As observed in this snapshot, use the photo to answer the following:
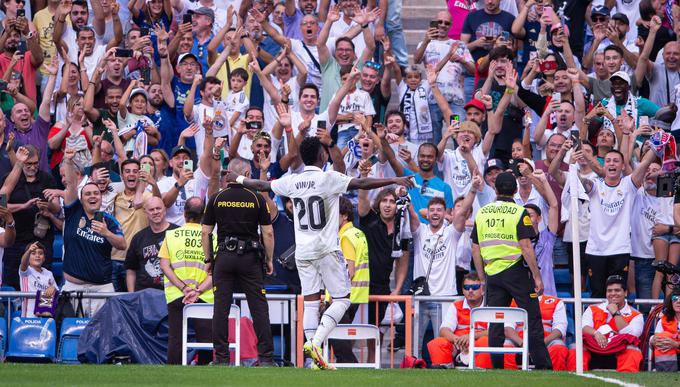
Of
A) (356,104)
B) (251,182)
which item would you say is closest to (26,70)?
(356,104)

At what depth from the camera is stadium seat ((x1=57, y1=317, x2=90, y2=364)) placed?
15.7m

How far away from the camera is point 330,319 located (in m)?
13.5

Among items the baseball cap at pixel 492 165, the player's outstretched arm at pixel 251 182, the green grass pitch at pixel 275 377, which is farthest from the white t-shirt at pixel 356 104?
the green grass pitch at pixel 275 377

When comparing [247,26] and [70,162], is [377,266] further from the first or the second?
[247,26]

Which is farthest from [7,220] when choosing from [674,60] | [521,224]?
[674,60]

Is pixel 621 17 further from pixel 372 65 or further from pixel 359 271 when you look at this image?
pixel 359 271

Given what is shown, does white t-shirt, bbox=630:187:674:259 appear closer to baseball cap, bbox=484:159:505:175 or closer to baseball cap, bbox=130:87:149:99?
baseball cap, bbox=484:159:505:175

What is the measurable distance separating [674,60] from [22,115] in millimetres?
9930

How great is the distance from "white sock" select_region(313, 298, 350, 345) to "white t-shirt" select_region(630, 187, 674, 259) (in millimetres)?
5430

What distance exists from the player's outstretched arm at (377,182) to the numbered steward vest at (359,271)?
209 cm

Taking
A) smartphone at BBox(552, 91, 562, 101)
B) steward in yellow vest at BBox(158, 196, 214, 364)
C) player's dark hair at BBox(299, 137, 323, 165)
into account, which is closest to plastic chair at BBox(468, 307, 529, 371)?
player's dark hair at BBox(299, 137, 323, 165)

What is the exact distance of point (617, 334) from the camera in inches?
607

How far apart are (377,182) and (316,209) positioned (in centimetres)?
84

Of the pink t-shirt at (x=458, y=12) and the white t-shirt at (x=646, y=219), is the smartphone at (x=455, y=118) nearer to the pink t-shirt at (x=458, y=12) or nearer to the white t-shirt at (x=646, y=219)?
the white t-shirt at (x=646, y=219)
